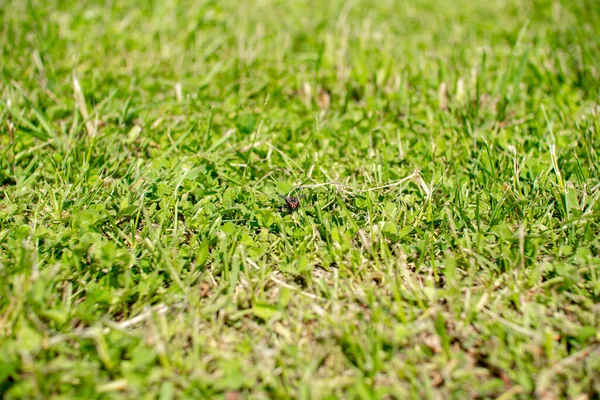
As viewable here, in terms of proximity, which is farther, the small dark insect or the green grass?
the small dark insect

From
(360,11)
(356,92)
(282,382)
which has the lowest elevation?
(282,382)

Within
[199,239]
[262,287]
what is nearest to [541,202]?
[262,287]

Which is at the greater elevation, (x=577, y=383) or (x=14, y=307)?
(x=14, y=307)

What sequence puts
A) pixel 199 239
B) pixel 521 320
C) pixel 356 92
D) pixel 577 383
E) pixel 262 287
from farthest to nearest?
1. pixel 356 92
2. pixel 199 239
3. pixel 262 287
4. pixel 521 320
5. pixel 577 383

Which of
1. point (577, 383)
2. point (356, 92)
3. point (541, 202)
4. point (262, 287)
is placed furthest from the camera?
point (356, 92)

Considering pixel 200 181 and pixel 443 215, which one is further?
pixel 200 181

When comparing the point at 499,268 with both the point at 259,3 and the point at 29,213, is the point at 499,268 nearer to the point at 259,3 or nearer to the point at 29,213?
the point at 29,213

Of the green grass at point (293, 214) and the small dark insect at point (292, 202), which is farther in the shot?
the small dark insect at point (292, 202)
